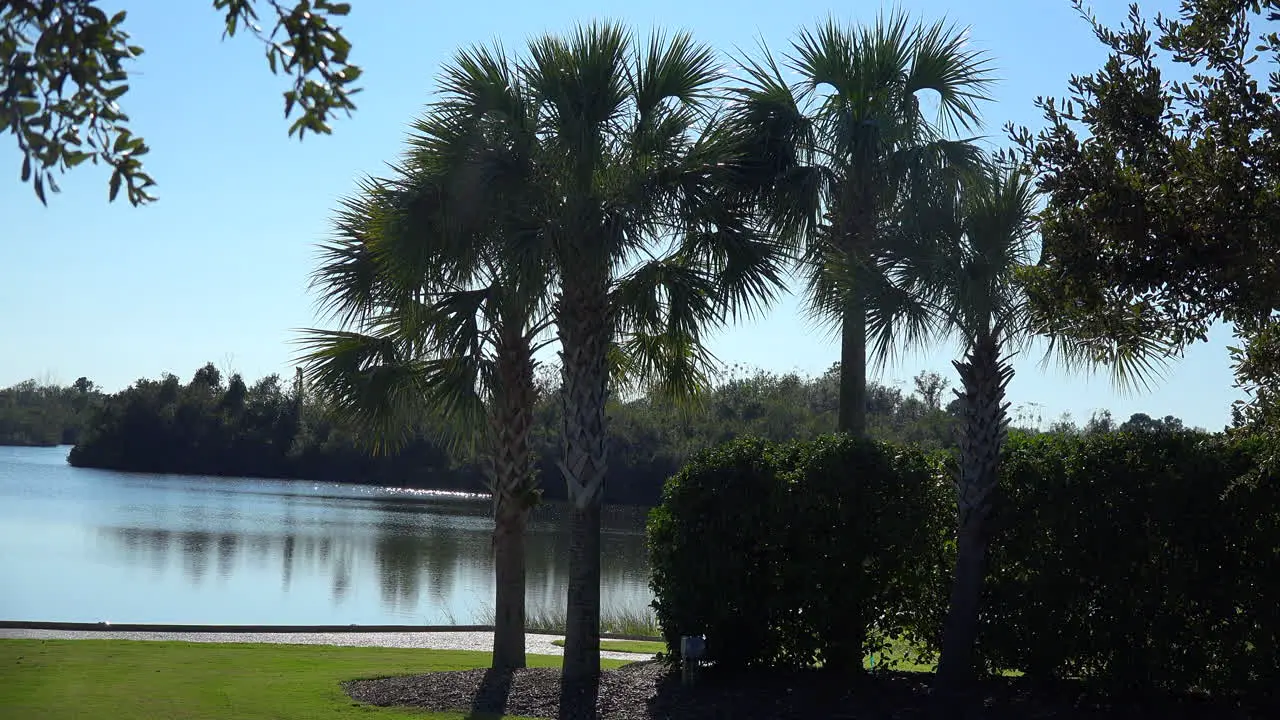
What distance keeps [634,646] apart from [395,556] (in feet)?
65.9

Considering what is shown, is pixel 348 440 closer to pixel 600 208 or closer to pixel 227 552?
pixel 227 552

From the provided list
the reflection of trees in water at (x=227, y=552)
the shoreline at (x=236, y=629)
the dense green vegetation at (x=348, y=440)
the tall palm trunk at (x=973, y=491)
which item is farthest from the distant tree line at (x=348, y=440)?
the tall palm trunk at (x=973, y=491)

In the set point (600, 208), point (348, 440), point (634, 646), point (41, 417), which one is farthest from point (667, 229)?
point (41, 417)

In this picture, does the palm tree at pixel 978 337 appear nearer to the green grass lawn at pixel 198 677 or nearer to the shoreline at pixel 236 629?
the green grass lawn at pixel 198 677

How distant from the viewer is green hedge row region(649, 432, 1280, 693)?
9.12 m

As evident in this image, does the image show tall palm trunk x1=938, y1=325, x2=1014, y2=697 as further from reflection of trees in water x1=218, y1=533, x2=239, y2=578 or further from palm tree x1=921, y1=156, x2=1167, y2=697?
reflection of trees in water x1=218, y1=533, x2=239, y2=578

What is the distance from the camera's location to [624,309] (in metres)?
11.8

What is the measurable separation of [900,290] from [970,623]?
310cm

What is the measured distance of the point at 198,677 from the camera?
12.2 meters

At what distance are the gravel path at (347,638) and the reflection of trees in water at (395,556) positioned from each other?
593cm

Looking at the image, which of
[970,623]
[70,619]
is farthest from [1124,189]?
[70,619]

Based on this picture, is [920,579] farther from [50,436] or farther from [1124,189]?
[50,436]

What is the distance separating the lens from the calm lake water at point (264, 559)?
24797 millimetres

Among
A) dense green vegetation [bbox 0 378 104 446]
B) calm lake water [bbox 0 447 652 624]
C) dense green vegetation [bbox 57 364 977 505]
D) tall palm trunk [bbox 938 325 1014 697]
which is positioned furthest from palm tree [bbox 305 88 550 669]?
dense green vegetation [bbox 0 378 104 446]
